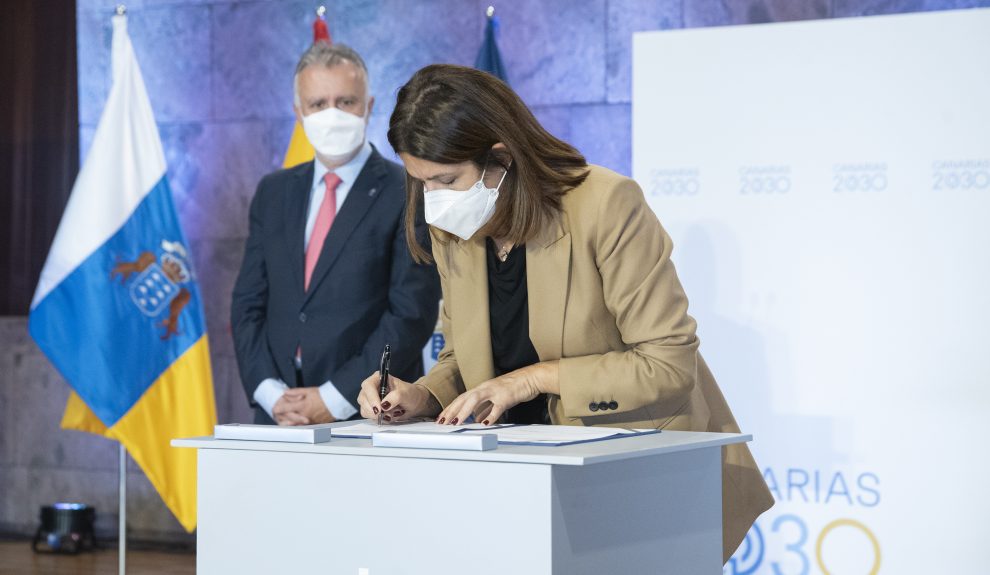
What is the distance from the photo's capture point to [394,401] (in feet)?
7.17

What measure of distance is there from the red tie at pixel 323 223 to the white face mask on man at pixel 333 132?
77 mm

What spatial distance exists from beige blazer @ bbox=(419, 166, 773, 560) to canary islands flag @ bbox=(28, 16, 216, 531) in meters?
2.44

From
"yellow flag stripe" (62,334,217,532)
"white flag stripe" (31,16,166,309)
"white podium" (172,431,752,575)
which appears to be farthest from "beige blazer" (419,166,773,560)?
"white flag stripe" (31,16,166,309)

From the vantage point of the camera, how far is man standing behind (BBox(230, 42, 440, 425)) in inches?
131

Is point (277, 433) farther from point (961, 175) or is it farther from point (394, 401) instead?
point (961, 175)

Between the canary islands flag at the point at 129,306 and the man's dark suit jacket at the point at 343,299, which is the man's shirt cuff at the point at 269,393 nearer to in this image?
the man's dark suit jacket at the point at 343,299

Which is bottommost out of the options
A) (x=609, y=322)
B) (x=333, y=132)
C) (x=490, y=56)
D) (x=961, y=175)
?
(x=609, y=322)

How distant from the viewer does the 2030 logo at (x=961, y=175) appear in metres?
3.71

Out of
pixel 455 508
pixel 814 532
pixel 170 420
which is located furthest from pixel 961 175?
pixel 170 420

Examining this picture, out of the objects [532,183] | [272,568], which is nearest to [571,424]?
[532,183]

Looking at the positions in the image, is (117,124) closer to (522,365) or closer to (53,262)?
(53,262)

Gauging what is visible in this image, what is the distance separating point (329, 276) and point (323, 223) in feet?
0.71

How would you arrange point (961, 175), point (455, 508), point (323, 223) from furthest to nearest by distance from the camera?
point (961, 175)
point (323, 223)
point (455, 508)

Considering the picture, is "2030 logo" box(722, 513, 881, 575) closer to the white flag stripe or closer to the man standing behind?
the man standing behind
